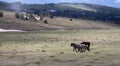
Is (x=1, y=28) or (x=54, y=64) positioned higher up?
(x=54, y=64)

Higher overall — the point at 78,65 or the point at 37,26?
the point at 78,65

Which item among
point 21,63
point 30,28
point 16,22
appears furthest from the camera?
point 16,22

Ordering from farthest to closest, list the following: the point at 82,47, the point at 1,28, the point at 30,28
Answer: the point at 30,28, the point at 1,28, the point at 82,47

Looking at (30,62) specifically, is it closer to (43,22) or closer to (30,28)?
(30,28)

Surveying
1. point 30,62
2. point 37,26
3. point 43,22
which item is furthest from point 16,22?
point 30,62

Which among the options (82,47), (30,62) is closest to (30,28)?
(82,47)

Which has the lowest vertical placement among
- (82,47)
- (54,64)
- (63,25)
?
(63,25)

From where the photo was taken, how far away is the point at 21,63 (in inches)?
1348

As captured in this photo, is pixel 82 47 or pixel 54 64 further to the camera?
pixel 82 47

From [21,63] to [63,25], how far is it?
110 m

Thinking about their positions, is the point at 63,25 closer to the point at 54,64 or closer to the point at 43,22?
the point at 43,22

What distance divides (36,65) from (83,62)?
405 cm

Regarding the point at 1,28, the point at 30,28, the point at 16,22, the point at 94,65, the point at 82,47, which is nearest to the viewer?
the point at 94,65

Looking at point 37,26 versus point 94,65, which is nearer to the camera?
point 94,65
